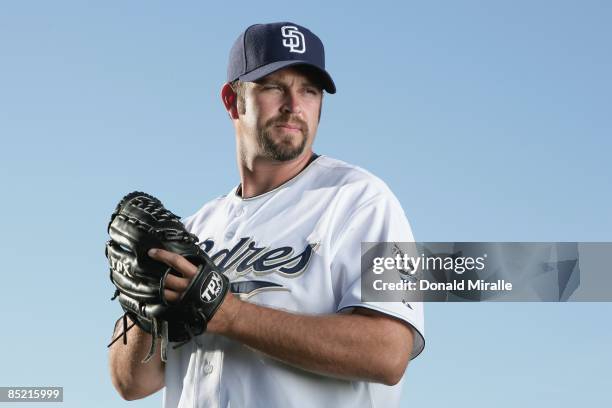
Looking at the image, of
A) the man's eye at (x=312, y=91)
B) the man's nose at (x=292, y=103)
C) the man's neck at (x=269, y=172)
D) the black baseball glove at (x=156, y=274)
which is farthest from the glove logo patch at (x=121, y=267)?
the man's eye at (x=312, y=91)

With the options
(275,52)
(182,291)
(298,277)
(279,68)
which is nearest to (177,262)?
(182,291)

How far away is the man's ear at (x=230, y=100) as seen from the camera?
4668 mm

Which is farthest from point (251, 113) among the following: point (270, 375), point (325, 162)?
point (270, 375)

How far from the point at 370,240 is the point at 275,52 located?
3.99ft

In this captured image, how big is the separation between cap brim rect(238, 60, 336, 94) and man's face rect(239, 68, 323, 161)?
1.4 inches

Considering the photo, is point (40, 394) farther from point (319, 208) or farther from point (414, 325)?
point (414, 325)

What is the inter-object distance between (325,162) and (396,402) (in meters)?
1.37

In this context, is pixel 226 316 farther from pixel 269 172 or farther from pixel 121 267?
pixel 269 172

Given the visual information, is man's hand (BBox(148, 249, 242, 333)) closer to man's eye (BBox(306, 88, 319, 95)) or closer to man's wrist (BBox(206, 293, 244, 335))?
man's wrist (BBox(206, 293, 244, 335))

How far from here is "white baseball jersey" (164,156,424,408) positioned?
370 centimetres

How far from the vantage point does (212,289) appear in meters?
3.49

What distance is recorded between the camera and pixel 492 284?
17.3 feet

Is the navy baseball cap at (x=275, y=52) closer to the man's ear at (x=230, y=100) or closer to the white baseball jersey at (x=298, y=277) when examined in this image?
the man's ear at (x=230, y=100)

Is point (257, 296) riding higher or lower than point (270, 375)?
higher
